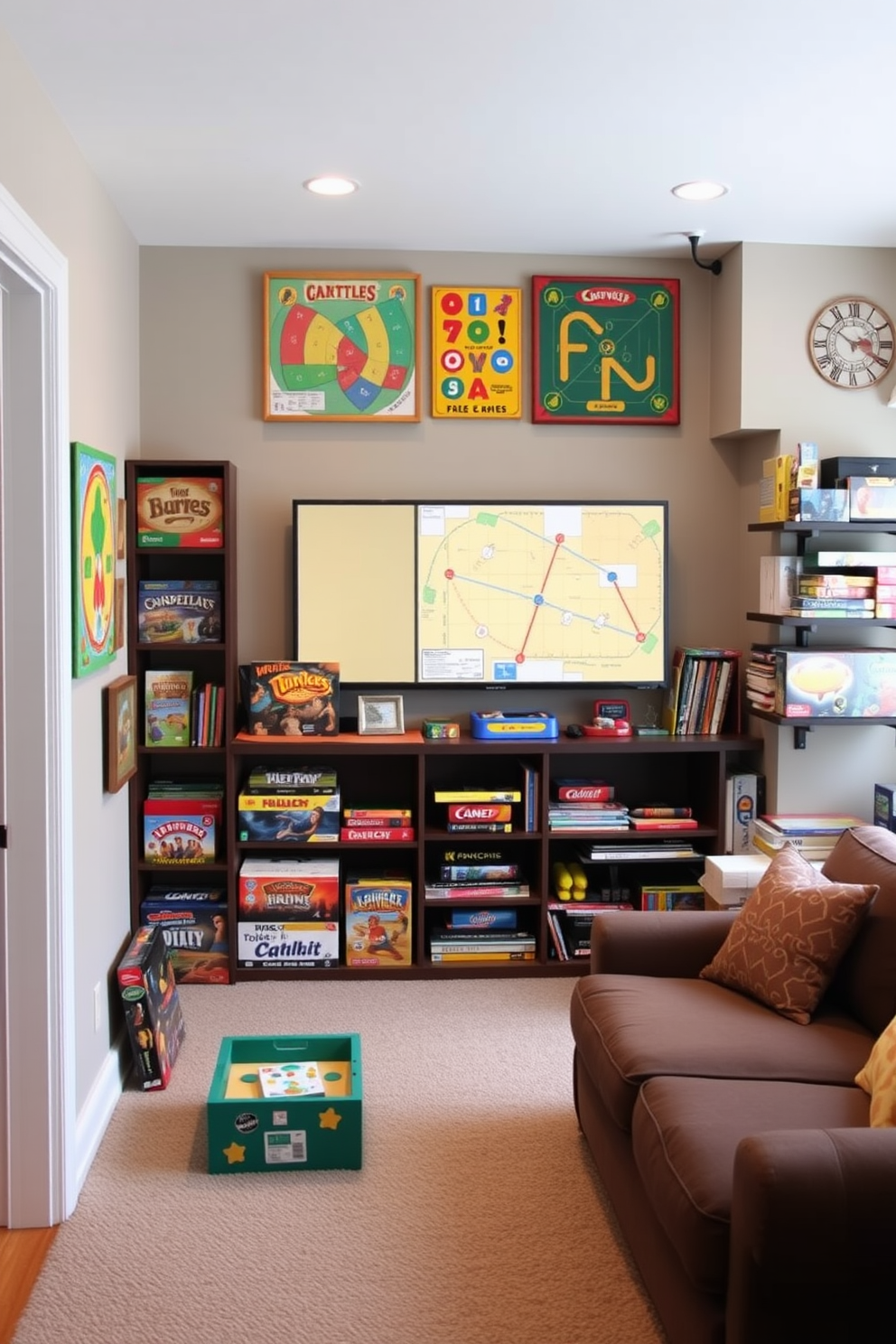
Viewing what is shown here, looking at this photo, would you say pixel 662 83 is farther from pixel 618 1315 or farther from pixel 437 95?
pixel 618 1315

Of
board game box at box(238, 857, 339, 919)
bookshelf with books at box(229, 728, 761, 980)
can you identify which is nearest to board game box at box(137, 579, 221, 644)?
bookshelf with books at box(229, 728, 761, 980)

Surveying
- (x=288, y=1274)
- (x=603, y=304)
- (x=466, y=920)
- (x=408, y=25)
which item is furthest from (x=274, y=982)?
(x=408, y=25)

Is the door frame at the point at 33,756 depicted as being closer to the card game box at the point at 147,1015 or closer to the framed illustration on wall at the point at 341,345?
the card game box at the point at 147,1015

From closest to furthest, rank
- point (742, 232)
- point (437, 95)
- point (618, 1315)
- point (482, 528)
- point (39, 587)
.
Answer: point (618, 1315) < point (39, 587) < point (437, 95) < point (742, 232) < point (482, 528)

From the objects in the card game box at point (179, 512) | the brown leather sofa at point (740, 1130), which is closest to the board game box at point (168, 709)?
the card game box at point (179, 512)

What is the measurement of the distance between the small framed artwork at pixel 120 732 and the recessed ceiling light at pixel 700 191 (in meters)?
2.25

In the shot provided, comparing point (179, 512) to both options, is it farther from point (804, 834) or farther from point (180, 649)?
point (804, 834)

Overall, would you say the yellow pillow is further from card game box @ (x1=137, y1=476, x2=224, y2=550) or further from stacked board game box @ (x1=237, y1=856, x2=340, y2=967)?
card game box @ (x1=137, y1=476, x2=224, y2=550)

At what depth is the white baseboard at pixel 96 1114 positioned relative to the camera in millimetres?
2906

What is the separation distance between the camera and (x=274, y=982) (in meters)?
4.21

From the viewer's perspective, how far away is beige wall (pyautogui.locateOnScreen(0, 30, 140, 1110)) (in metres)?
2.67

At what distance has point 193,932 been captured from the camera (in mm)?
4203

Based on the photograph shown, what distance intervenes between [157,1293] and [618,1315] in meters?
0.95

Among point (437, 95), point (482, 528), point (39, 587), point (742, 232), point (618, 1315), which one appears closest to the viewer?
point (618, 1315)
